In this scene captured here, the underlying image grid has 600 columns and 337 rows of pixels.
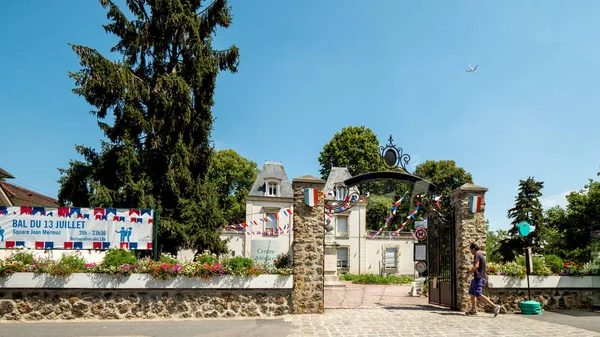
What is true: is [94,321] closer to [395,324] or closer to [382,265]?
[395,324]

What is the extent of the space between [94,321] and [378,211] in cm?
3278

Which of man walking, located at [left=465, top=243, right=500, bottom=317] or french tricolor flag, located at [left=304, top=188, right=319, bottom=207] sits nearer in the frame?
man walking, located at [left=465, top=243, right=500, bottom=317]

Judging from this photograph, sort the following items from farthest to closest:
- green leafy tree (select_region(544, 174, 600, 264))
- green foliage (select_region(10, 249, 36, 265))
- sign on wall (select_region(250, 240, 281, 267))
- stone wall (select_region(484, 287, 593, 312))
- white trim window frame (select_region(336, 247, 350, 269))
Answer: white trim window frame (select_region(336, 247, 350, 269)) → green leafy tree (select_region(544, 174, 600, 264)) → sign on wall (select_region(250, 240, 281, 267)) → stone wall (select_region(484, 287, 593, 312)) → green foliage (select_region(10, 249, 36, 265))

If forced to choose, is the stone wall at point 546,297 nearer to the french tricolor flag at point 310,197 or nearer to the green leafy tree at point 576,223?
the french tricolor flag at point 310,197

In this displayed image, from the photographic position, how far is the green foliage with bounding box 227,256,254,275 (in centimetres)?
927

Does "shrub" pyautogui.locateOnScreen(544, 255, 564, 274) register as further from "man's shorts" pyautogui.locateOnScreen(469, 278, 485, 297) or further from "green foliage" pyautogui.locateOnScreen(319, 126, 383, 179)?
"green foliage" pyautogui.locateOnScreen(319, 126, 383, 179)

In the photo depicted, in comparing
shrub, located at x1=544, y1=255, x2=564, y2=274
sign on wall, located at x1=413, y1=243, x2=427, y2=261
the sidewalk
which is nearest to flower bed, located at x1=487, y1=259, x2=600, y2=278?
shrub, located at x1=544, y1=255, x2=564, y2=274

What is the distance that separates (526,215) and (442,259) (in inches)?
907

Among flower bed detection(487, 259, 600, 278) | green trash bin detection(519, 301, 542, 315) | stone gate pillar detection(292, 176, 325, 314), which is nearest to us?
stone gate pillar detection(292, 176, 325, 314)

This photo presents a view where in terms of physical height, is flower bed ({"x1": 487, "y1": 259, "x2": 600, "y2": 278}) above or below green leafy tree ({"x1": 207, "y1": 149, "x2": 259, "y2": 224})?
below

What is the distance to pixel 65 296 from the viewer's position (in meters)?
8.75

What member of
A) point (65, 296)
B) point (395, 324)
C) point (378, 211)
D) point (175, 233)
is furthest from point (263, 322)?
point (378, 211)

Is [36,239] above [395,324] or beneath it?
above

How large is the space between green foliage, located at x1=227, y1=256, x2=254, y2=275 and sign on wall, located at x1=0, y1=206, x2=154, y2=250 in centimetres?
213
